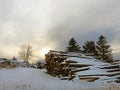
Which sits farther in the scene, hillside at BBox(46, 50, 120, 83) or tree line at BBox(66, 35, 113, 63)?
→ tree line at BBox(66, 35, 113, 63)

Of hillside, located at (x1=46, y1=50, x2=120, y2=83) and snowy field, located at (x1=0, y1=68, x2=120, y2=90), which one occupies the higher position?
hillside, located at (x1=46, y1=50, x2=120, y2=83)

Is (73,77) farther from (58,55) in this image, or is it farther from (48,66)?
(48,66)

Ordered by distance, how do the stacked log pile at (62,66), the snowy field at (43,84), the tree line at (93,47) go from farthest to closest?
1. the tree line at (93,47)
2. the stacked log pile at (62,66)
3. the snowy field at (43,84)

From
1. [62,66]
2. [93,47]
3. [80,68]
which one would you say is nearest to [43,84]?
[80,68]

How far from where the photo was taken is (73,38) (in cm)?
5641

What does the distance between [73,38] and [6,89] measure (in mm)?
45471

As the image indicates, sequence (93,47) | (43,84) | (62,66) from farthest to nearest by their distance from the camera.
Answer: (93,47) → (62,66) → (43,84)

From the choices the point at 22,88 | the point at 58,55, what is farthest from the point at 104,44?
the point at 22,88

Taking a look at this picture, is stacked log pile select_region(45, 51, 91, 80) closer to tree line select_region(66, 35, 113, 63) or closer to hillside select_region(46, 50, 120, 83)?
hillside select_region(46, 50, 120, 83)

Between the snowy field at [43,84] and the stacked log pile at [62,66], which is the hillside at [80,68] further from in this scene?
the snowy field at [43,84]

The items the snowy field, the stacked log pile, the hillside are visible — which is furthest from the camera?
the stacked log pile

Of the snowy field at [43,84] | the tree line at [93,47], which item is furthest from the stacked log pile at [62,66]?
the tree line at [93,47]

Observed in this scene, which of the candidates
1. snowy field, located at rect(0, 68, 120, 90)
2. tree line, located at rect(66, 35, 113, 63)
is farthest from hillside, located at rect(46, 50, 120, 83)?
tree line, located at rect(66, 35, 113, 63)

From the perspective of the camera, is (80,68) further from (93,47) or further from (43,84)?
(93,47)
